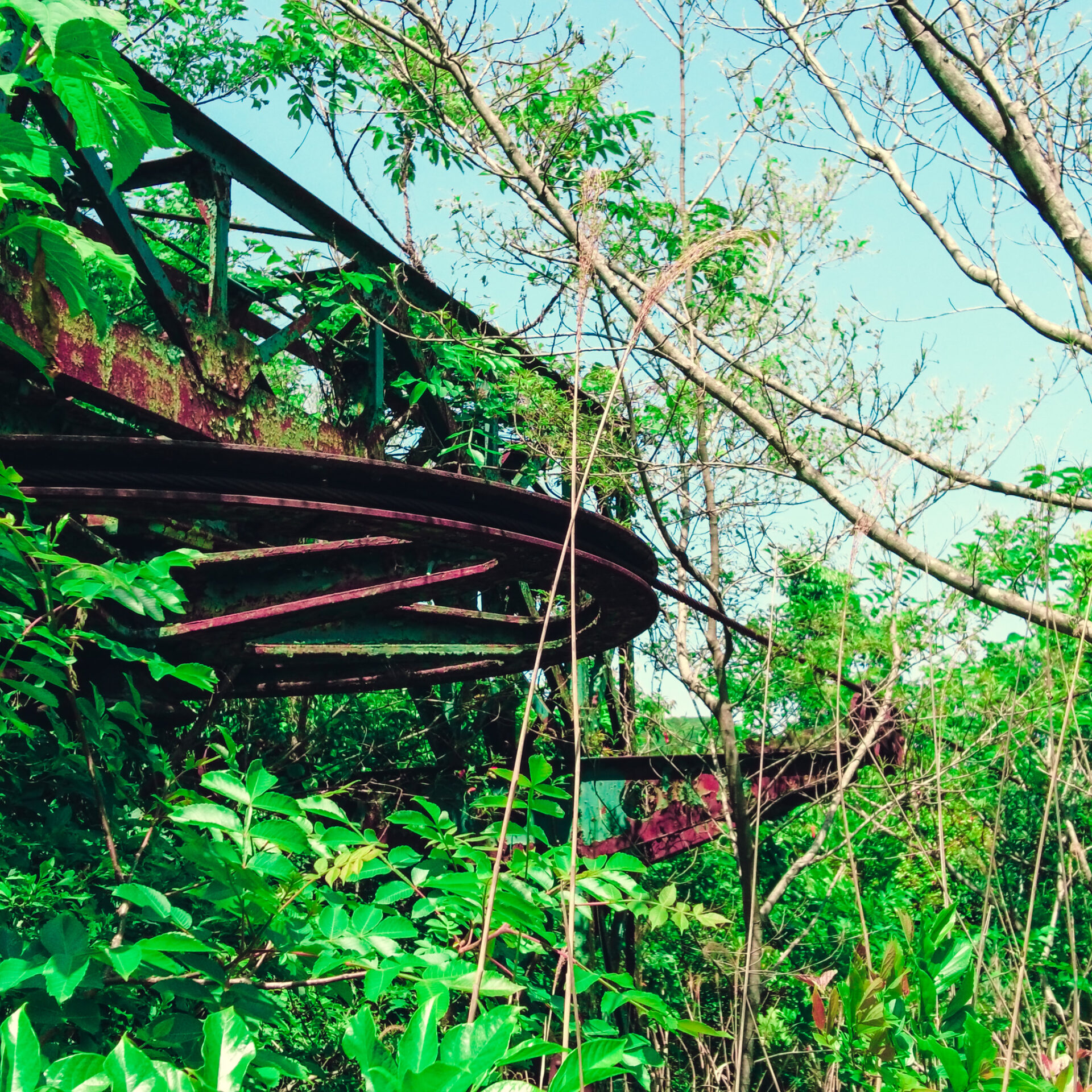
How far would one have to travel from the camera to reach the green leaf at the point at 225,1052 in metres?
1.42

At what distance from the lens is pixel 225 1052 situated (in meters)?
1.46

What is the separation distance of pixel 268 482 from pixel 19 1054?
94.5 inches

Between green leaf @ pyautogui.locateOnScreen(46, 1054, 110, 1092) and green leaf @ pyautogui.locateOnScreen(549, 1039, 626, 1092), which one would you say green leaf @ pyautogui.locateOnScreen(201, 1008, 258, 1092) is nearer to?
green leaf @ pyautogui.locateOnScreen(46, 1054, 110, 1092)

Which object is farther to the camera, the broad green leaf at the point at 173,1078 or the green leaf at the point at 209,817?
the green leaf at the point at 209,817

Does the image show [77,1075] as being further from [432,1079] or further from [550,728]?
[550,728]

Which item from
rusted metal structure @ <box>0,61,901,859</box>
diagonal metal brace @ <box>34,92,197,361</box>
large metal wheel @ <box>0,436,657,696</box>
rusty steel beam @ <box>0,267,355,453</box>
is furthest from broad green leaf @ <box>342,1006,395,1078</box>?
diagonal metal brace @ <box>34,92,197,361</box>

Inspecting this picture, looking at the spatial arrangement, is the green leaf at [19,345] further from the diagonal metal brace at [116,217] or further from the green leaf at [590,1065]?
the green leaf at [590,1065]

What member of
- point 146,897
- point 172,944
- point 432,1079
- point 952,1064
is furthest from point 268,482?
point 952,1064

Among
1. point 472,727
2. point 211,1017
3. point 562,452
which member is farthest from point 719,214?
point 211,1017

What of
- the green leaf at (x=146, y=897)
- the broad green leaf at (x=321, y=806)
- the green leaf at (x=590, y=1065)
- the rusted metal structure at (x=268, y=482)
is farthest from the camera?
the rusted metal structure at (x=268, y=482)

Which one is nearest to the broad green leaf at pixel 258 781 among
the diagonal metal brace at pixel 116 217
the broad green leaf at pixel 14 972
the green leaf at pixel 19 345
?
the broad green leaf at pixel 14 972

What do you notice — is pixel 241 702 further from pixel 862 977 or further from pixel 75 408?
pixel 862 977

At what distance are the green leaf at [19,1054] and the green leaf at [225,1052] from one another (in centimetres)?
22

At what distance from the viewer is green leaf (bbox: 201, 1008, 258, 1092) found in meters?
1.42
